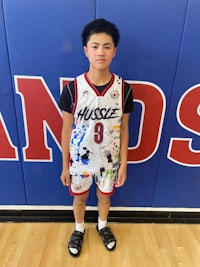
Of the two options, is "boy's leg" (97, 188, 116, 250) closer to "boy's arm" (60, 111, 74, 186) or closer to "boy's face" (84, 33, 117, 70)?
"boy's arm" (60, 111, 74, 186)

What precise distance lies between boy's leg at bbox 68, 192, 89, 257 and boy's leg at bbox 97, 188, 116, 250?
9cm

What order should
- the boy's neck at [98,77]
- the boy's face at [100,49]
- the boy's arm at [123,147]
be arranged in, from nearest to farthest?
the boy's face at [100,49] < the boy's neck at [98,77] < the boy's arm at [123,147]

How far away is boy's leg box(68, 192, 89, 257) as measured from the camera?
1.22 metres

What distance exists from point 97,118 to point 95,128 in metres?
0.05

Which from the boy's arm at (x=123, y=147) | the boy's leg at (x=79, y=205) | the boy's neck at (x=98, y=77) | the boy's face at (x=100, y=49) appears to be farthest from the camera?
the boy's leg at (x=79, y=205)

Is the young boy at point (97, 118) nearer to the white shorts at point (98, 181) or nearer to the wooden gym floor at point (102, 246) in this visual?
the white shorts at point (98, 181)

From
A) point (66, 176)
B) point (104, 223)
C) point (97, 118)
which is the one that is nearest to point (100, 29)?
point (97, 118)

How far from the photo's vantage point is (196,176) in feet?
4.46

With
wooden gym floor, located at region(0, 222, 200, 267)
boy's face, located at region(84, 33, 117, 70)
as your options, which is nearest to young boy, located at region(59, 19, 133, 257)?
boy's face, located at region(84, 33, 117, 70)

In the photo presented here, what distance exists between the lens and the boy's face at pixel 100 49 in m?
0.86

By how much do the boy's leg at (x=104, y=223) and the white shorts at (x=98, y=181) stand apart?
0.08 m

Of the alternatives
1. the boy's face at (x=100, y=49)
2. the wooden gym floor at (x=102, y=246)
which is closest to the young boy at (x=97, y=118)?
the boy's face at (x=100, y=49)

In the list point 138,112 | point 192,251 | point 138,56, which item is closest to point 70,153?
point 138,112

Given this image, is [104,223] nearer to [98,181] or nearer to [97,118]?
[98,181]
